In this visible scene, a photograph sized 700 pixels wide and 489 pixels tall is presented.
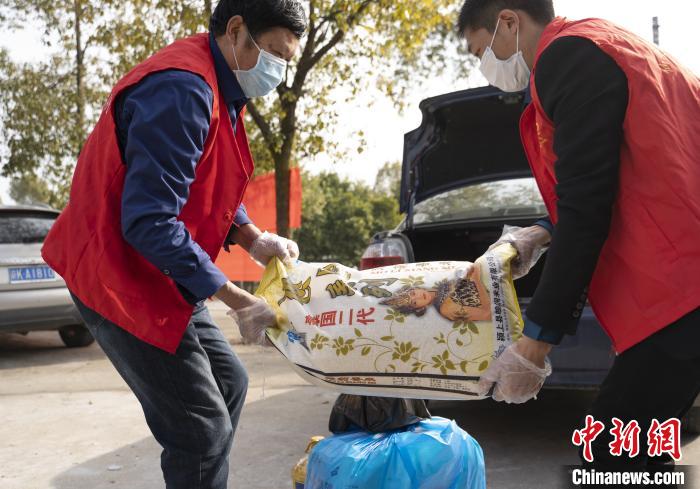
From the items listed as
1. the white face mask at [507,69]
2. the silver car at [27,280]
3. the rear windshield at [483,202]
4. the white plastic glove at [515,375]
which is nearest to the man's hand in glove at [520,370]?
the white plastic glove at [515,375]

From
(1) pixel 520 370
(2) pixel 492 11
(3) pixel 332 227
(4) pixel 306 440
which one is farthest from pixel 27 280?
(3) pixel 332 227

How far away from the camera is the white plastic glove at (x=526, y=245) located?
2221 mm

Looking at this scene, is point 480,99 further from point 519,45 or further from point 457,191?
point 519,45

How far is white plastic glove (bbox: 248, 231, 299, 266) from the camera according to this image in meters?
2.46

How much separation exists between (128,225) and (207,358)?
53 cm

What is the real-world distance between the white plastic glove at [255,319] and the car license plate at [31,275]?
18.2ft

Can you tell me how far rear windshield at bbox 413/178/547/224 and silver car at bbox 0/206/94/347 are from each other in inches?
163

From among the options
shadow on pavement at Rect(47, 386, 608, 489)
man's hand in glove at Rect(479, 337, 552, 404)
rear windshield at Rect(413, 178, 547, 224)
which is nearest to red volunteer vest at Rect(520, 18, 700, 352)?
man's hand in glove at Rect(479, 337, 552, 404)

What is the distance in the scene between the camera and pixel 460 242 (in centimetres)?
470

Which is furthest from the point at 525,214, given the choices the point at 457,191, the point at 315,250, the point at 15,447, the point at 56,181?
the point at 315,250

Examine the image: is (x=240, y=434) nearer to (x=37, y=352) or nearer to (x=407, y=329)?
(x=407, y=329)

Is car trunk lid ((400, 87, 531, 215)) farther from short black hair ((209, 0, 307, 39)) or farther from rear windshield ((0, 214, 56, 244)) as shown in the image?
rear windshield ((0, 214, 56, 244))

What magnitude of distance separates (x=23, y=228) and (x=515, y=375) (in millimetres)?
6476

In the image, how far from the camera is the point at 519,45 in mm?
2010
